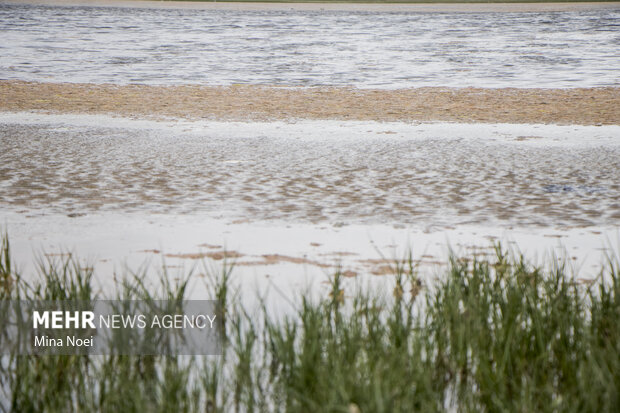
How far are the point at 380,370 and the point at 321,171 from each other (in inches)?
164

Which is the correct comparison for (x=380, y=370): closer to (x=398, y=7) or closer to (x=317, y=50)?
(x=317, y=50)

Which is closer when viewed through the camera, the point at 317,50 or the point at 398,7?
the point at 317,50

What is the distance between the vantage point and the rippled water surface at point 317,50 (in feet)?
46.4

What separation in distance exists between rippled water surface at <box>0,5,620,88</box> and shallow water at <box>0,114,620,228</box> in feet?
15.0

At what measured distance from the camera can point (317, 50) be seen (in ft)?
63.5

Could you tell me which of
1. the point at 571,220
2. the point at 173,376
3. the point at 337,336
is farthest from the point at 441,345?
the point at 571,220

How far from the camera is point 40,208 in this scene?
223 inches

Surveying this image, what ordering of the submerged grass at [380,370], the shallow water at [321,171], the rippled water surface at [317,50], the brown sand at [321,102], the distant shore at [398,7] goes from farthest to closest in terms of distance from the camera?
the distant shore at [398,7], the rippled water surface at [317,50], the brown sand at [321,102], the shallow water at [321,171], the submerged grass at [380,370]

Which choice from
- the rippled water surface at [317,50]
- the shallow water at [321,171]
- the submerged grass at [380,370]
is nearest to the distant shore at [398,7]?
the rippled water surface at [317,50]

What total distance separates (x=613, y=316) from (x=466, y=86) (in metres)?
9.92

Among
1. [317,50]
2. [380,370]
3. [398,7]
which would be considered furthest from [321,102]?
[398,7]

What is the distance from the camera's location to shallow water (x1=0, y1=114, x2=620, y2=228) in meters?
5.67

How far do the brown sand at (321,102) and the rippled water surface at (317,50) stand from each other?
1036 millimetres

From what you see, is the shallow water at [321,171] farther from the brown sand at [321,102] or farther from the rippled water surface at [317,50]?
the rippled water surface at [317,50]
